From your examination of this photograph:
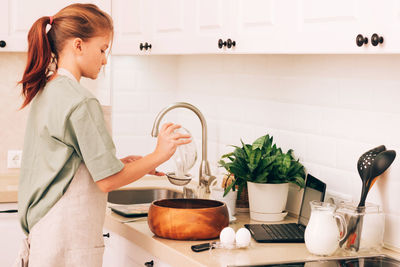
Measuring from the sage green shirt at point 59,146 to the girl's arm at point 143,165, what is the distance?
0.13ft

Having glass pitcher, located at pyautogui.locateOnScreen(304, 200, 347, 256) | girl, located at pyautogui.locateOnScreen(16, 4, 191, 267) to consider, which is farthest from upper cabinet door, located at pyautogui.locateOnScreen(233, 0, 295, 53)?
glass pitcher, located at pyautogui.locateOnScreen(304, 200, 347, 256)

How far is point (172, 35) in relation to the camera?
250 centimetres

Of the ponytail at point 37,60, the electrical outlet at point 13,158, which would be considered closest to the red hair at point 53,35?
the ponytail at point 37,60

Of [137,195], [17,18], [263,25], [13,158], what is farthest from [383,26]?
[13,158]

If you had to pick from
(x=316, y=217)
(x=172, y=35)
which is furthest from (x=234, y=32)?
(x=316, y=217)

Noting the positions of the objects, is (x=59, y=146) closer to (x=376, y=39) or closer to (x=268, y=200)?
(x=268, y=200)

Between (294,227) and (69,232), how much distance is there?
2.43 ft

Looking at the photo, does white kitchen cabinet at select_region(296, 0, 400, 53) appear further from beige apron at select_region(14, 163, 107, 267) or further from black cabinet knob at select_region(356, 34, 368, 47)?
beige apron at select_region(14, 163, 107, 267)

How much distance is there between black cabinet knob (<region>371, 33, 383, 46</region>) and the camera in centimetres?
149

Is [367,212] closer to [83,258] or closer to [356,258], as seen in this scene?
[356,258]

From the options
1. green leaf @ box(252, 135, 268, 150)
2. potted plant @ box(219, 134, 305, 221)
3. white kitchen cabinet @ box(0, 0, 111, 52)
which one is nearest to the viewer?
potted plant @ box(219, 134, 305, 221)

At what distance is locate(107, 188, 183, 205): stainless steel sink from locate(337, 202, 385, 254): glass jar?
1.13 metres

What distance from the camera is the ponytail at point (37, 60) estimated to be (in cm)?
195

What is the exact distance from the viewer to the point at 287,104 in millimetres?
2396
